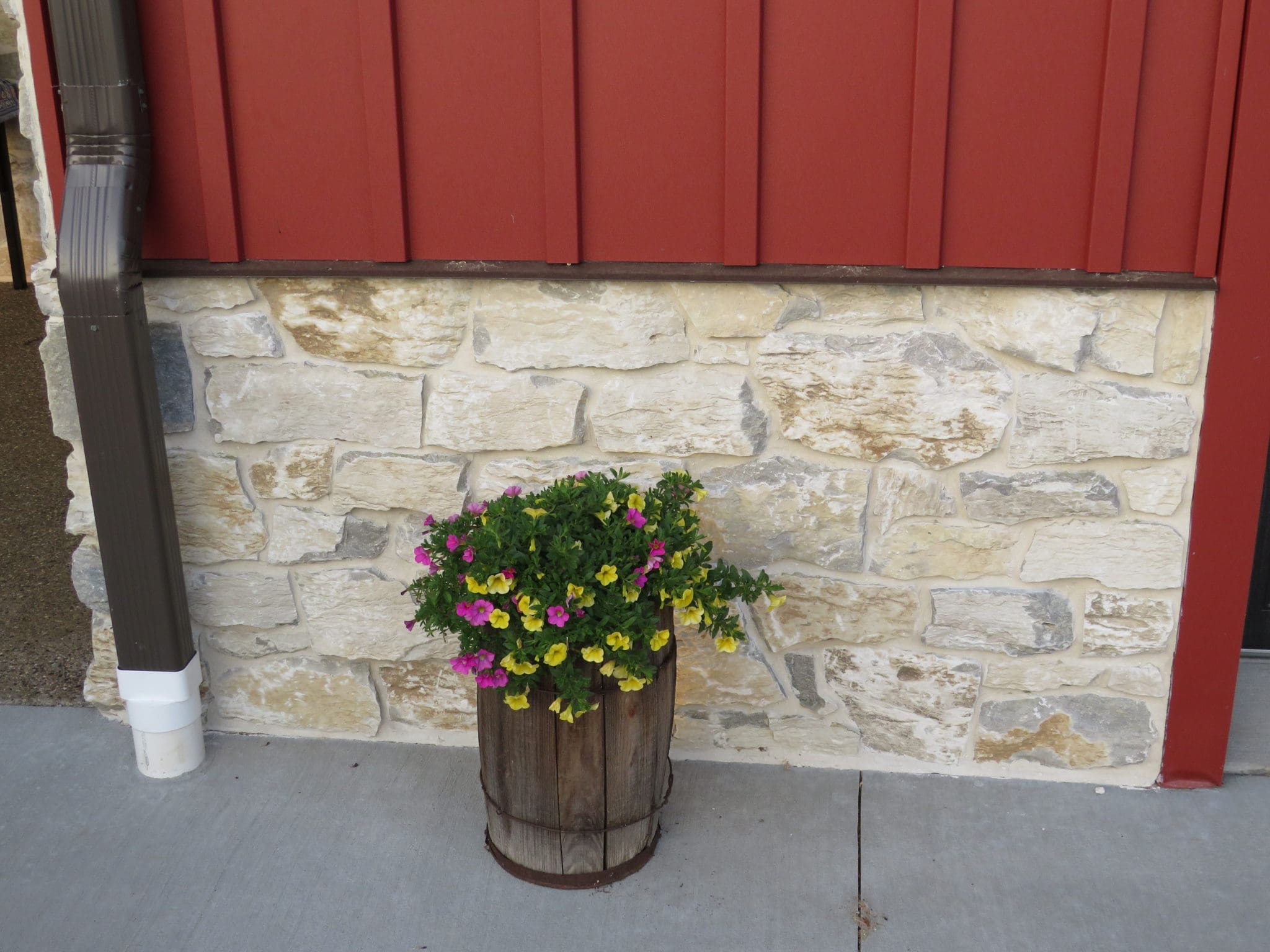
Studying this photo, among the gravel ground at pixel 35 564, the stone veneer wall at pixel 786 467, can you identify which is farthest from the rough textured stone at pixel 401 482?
the gravel ground at pixel 35 564

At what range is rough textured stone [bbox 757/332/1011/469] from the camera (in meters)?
2.85

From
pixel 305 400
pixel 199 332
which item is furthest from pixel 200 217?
pixel 305 400

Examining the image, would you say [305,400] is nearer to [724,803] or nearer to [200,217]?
[200,217]

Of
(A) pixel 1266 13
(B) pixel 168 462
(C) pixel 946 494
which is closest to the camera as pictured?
(A) pixel 1266 13

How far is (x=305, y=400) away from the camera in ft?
10.0

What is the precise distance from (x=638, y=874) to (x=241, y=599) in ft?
4.31

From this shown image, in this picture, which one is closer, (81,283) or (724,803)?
(81,283)

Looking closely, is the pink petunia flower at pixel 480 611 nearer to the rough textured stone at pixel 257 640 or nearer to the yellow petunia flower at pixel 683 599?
the yellow petunia flower at pixel 683 599

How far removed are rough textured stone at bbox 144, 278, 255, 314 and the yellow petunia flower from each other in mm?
1340

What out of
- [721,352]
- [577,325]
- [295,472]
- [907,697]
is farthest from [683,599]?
[295,472]

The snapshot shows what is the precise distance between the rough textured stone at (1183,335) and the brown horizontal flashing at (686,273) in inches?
1.7

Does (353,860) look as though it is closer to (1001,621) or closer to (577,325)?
(577,325)

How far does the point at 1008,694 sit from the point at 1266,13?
1682mm

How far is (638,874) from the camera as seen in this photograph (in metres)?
2.85
